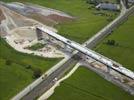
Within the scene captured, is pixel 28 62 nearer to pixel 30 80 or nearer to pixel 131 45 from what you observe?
pixel 30 80

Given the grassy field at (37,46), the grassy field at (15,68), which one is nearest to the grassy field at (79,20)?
the grassy field at (37,46)

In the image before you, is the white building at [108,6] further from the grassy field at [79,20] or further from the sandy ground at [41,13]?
the sandy ground at [41,13]

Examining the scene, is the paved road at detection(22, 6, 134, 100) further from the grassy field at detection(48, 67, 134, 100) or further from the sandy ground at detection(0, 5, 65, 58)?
the sandy ground at detection(0, 5, 65, 58)

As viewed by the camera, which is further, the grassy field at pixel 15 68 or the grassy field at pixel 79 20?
the grassy field at pixel 79 20

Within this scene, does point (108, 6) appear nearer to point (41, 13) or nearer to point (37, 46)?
point (41, 13)

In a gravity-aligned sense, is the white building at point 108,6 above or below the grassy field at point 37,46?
above

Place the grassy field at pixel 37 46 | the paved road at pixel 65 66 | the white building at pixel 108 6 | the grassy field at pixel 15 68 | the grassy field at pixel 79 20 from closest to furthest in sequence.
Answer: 1. the paved road at pixel 65 66
2. the grassy field at pixel 15 68
3. the grassy field at pixel 37 46
4. the grassy field at pixel 79 20
5. the white building at pixel 108 6

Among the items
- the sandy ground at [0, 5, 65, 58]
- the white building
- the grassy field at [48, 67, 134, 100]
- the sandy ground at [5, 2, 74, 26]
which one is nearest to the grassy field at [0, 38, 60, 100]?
the sandy ground at [0, 5, 65, 58]
